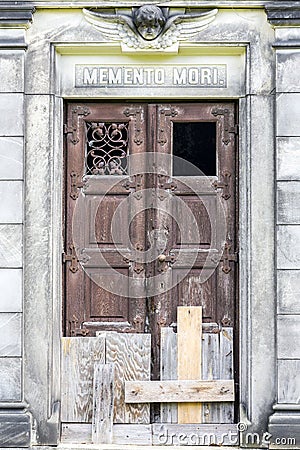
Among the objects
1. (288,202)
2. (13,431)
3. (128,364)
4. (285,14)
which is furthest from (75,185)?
(285,14)

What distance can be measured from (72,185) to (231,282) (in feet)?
5.91

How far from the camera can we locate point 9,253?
8773mm

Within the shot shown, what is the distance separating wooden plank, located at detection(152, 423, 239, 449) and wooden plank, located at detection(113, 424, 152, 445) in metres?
0.06

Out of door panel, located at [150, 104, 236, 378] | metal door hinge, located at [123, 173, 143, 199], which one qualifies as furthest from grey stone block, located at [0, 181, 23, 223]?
door panel, located at [150, 104, 236, 378]

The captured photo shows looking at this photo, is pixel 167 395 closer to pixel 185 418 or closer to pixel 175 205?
pixel 185 418

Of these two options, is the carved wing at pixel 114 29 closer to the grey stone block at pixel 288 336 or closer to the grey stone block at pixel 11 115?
the grey stone block at pixel 11 115

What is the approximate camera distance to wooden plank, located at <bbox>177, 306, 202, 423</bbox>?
29.5ft

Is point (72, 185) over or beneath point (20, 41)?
beneath

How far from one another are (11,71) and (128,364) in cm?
299

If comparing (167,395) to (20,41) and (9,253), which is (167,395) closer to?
(9,253)

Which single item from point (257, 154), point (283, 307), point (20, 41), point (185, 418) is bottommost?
point (185, 418)

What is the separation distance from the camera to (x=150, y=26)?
8.85m

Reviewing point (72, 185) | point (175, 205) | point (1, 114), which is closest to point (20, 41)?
point (1, 114)

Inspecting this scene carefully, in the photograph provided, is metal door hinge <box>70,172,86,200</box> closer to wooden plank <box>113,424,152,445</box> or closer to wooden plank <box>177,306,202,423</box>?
wooden plank <box>177,306,202,423</box>
